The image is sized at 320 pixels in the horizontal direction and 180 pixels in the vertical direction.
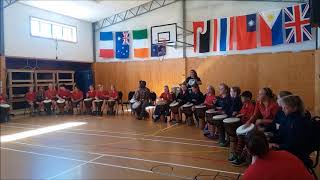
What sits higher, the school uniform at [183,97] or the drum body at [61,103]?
the school uniform at [183,97]

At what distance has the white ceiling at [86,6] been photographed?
41.0ft

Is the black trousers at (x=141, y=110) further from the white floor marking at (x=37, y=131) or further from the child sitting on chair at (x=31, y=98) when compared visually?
the child sitting on chair at (x=31, y=98)

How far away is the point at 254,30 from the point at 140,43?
6.00 m

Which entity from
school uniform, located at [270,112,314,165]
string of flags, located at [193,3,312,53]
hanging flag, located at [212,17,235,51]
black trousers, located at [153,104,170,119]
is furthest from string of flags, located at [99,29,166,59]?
school uniform, located at [270,112,314,165]

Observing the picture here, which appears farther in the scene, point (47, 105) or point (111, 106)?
point (47, 105)

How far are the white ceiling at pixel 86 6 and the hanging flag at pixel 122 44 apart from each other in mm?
1256

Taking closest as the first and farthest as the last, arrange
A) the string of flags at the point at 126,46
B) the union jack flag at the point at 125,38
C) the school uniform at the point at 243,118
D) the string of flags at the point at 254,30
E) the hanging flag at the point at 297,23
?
the school uniform at the point at 243,118 < the hanging flag at the point at 297,23 < the string of flags at the point at 254,30 < the string of flags at the point at 126,46 < the union jack flag at the point at 125,38

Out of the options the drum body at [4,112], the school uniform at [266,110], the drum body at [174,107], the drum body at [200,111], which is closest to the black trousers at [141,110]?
the drum body at [174,107]

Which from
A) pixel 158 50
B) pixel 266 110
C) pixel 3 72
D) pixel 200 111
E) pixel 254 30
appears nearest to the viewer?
pixel 266 110

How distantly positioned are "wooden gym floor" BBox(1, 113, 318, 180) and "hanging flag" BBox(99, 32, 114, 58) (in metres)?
8.12

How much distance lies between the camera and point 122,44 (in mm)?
15586

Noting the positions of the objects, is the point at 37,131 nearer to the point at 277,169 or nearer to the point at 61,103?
the point at 61,103

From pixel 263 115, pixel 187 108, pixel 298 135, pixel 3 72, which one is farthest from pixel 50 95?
pixel 298 135

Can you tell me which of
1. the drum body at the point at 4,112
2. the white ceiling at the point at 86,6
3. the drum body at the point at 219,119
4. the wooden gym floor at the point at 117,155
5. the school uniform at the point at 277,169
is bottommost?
the wooden gym floor at the point at 117,155
